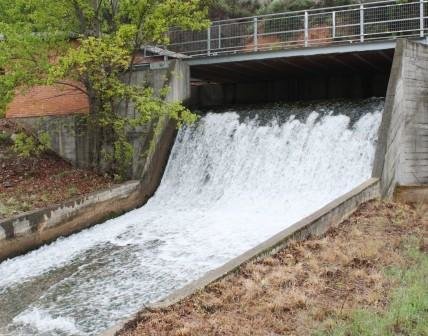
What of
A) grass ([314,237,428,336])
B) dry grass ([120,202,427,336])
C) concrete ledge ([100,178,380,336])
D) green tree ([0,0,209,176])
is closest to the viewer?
grass ([314,237,428,336])

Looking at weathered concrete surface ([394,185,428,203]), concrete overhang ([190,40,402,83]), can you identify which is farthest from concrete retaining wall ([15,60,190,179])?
weathered concrete surface ([394,185,428,203])

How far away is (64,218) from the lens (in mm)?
11727

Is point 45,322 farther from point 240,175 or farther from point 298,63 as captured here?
point 298,63

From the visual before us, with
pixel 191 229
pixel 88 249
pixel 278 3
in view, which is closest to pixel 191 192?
pixel 191 229

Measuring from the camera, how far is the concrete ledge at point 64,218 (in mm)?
10414

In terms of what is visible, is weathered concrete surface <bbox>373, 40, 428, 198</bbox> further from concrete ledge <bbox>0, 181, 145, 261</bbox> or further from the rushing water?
concrete ledge <bbox>0, 181, 145, 261</bbox>

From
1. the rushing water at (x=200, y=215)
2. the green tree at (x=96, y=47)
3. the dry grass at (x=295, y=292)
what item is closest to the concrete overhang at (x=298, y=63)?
the rushing water at (x=200, y=215)

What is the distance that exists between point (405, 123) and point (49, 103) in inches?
423

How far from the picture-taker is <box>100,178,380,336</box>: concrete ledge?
20.4ft

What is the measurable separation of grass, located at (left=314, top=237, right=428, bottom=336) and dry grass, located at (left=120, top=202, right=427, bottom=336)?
0.13m

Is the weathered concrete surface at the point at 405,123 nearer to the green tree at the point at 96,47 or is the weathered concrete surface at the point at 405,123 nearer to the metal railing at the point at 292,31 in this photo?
the metal railing at the point at 292,31

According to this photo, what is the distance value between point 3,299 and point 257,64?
1152 cm

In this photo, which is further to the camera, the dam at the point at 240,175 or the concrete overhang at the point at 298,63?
the concrete overhang at the point at 298,63

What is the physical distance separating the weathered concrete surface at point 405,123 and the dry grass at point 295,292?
3496 millimetres
